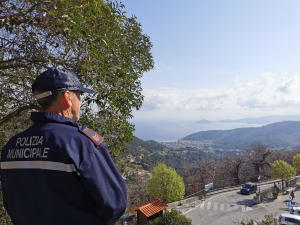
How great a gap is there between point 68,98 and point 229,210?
72.8 ft

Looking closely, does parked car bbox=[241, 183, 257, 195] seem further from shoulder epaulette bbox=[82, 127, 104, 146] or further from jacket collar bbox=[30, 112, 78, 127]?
jacket collar bbox=[30, 112, 78, 127]

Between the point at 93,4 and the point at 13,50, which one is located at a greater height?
the point at 93,4

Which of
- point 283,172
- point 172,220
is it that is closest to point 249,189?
point 283,172

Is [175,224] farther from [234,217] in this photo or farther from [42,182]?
[42,182]

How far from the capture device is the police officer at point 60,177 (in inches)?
49.0

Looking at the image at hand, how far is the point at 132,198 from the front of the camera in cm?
2577

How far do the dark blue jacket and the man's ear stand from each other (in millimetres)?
174

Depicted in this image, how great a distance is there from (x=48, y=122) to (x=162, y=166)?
19.1m

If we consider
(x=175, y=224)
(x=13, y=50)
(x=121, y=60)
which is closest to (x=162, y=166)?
(x=175, y=224)

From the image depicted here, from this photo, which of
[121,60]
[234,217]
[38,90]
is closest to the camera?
[38,90]

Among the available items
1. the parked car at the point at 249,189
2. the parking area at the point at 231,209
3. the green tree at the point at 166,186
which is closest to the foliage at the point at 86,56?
the green tree at the point at 166,186

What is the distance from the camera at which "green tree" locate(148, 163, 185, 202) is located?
18109 mm

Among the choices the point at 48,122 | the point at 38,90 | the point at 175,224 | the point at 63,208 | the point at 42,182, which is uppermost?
the point at 38,90

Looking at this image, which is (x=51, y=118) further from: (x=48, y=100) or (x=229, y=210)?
(x=229, y=210)
